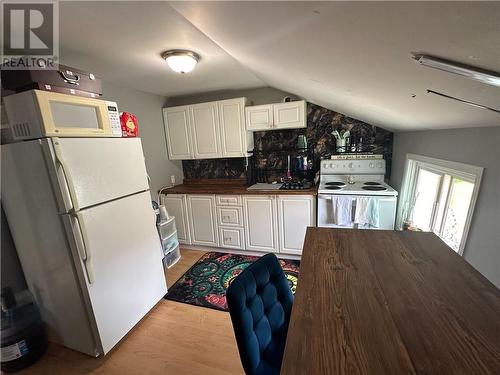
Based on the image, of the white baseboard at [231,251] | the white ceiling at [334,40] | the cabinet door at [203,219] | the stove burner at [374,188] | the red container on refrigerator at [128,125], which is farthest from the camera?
the cabinet door at [203,219]

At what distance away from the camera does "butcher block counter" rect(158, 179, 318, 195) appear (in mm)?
2705

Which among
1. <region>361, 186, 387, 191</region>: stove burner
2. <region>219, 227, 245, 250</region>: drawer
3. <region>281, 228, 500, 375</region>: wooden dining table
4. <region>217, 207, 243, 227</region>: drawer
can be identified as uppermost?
<region>361, 186, 387, 191</region>: stove burner

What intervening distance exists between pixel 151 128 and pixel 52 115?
1.77 meters

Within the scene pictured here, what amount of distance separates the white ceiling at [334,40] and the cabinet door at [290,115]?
3.15ft

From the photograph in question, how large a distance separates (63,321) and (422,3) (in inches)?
102

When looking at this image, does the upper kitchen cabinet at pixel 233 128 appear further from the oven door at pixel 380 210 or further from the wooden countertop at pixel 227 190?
the oven door at pixel 380 210

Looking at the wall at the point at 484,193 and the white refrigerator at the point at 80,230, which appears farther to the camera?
the white refrigerator at the point at 80,230

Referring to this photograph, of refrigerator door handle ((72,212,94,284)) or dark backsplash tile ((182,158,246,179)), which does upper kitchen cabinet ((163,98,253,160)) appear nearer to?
dark backsplash tile ((182,158,246,179))

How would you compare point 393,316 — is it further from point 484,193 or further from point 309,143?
point 309,143

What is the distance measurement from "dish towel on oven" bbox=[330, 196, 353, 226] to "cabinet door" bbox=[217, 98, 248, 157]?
133cm

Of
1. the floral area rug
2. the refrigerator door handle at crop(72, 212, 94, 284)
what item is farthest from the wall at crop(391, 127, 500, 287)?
the refrigerator door handle at crop(72, 212, 94, 284)

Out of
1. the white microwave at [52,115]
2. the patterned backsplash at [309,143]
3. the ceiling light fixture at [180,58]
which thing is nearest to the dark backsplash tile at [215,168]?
the patterned backsplash at [309,143]

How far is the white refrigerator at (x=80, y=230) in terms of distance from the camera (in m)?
1.42

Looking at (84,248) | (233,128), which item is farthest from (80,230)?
(233,128)
